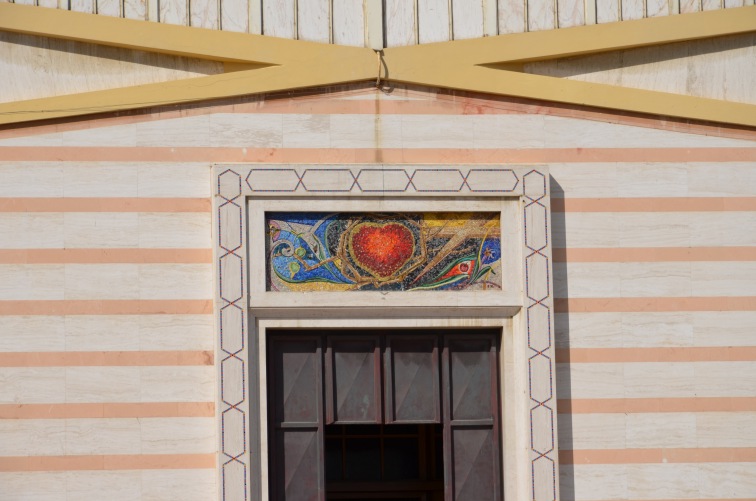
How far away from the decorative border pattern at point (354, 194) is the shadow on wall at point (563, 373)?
0.24 meters

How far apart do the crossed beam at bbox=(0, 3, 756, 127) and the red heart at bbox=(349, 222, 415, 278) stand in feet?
5.14

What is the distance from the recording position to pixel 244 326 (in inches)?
530

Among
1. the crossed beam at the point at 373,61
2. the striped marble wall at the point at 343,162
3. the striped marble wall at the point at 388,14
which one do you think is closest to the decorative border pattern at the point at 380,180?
the striped marble wall at the point at 343,162

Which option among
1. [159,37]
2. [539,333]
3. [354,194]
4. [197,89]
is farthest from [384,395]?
[159,37]

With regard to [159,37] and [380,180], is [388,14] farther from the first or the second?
[159,37]

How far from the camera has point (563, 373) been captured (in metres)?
13.9

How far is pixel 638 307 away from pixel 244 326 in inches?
161

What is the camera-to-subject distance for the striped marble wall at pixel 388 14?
13.9 metres

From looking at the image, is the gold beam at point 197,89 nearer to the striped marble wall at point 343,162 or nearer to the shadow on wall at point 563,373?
the striped marble wall at point 343,162

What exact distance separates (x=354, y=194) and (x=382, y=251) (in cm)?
65

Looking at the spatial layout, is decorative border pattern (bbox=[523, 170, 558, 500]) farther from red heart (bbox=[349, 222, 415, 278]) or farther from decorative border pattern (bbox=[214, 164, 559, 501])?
red heart (bbox=[349, 222, 415, 278])

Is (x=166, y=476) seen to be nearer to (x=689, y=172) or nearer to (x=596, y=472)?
(x=596, y=472)

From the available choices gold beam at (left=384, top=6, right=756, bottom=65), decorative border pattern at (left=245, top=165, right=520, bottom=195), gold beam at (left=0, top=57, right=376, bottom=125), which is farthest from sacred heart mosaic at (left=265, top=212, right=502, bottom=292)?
gold beam at (left=384, top=6, right=756, bottom=65)

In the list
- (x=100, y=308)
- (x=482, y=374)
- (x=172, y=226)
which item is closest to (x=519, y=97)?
(x=482, y=374)
